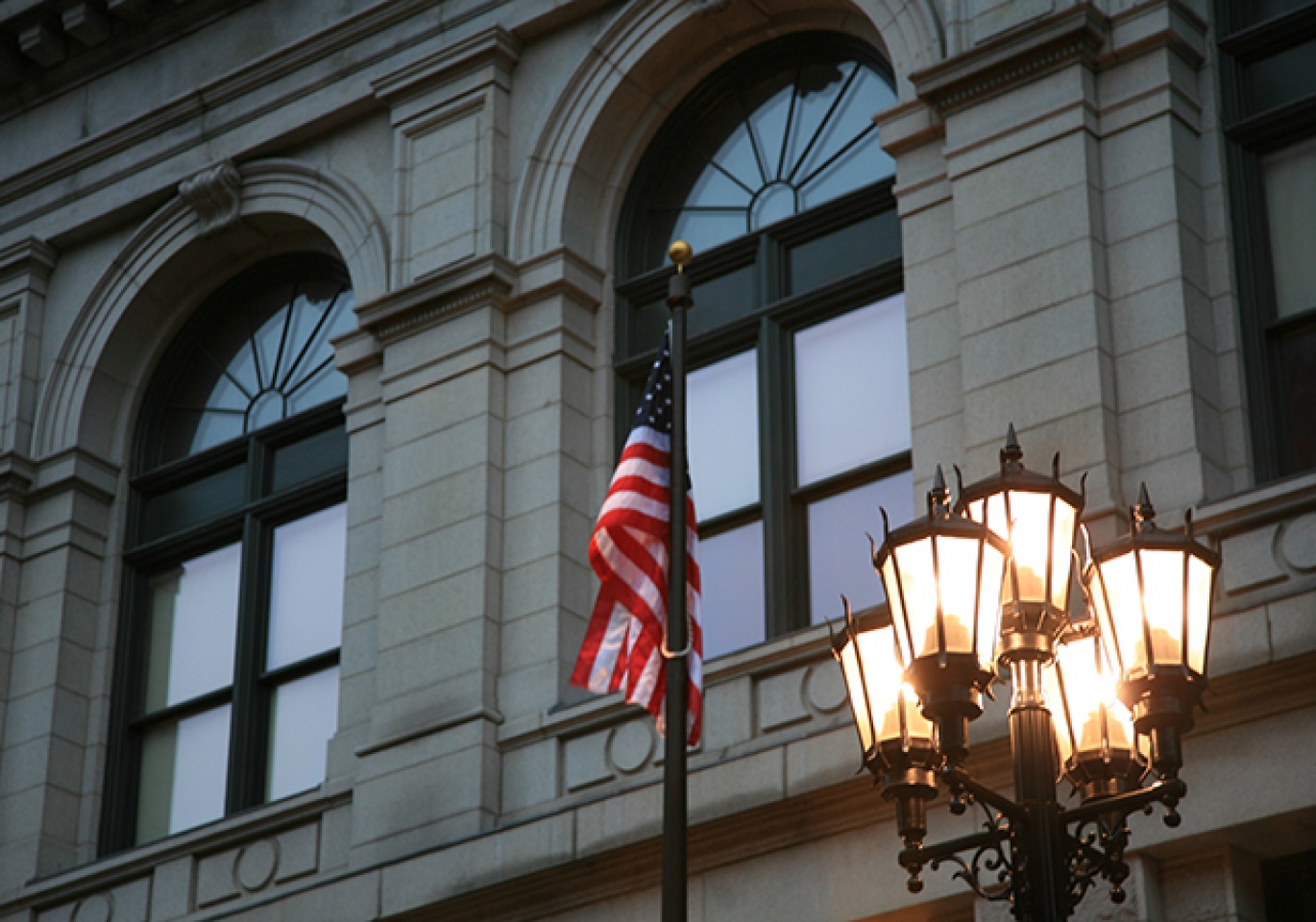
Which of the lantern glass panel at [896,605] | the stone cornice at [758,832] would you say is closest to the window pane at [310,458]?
the stone cornice at [758,832]

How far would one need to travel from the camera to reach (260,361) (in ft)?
69.6

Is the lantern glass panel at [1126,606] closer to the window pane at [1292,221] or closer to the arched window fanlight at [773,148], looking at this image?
the window pane at [1292,221]

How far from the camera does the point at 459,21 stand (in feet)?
64.7

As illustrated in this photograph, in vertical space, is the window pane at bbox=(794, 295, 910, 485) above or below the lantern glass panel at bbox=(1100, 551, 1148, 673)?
above

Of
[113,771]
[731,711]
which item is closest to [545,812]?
[731,711]

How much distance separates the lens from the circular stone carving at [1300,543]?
13.3 meters

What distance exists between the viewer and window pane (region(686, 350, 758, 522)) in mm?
17406

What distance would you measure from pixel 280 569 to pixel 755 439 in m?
4.61

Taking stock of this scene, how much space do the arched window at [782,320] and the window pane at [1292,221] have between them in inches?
107

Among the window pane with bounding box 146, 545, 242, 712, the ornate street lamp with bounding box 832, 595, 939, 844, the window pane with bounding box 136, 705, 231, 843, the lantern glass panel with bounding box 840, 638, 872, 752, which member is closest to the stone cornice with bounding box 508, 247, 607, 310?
the window pane with bounding box 146, 545, 242, 712

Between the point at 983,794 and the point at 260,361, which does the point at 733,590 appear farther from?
the point at 983,794

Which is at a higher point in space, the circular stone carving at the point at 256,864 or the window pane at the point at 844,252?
the window pane at the point at 844,252

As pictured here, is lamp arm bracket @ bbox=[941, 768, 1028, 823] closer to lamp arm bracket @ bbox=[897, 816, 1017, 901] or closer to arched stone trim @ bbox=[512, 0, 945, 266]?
lamp arm bracket @ bbox=[897, 816, 1017, 901]

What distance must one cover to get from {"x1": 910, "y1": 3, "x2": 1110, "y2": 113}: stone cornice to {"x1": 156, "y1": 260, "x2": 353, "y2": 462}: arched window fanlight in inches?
252
